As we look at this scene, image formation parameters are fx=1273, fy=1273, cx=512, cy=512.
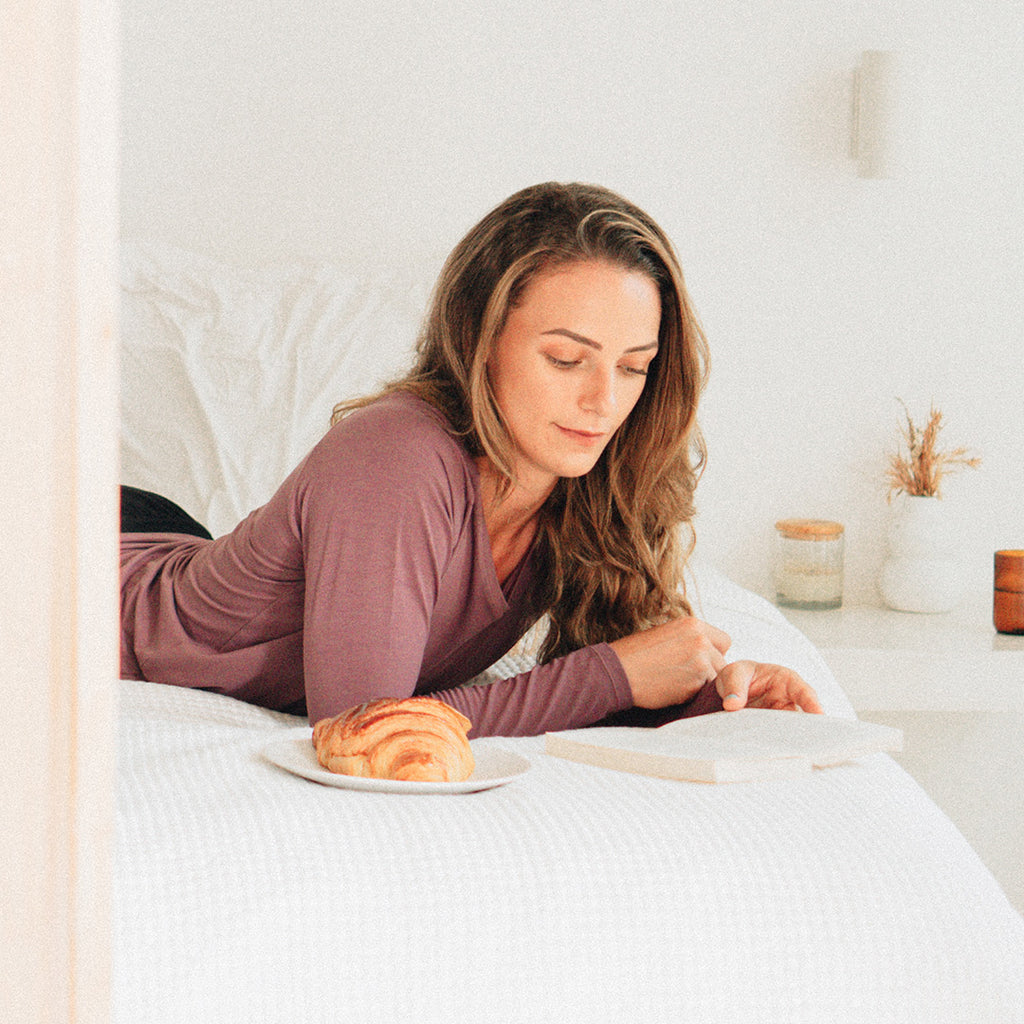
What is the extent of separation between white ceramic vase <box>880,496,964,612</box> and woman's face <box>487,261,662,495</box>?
3.72ft

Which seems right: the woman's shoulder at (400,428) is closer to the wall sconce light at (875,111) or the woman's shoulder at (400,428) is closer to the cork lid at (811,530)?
the cork lid at (811,530)

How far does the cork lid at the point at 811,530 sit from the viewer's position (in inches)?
88.9

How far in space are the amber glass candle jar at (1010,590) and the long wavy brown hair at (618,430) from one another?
85 cm

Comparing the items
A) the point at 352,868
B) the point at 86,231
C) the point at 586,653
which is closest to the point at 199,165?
the point at 586,653

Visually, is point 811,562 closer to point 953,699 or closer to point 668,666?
point 953,699

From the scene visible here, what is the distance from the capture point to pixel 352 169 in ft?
7.67

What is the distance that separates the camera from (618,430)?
146 centimetres

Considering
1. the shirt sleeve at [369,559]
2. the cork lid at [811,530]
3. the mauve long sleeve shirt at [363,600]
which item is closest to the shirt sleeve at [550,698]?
the mauve long sleeve shirt at [363,600]

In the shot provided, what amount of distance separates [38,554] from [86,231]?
104 millimetres

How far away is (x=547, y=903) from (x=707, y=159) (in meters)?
1.87

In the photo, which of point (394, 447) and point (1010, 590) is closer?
point (394, 447)

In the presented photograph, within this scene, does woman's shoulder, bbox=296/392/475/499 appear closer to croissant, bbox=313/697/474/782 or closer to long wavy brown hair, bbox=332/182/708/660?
long wavy brown hair, bbox=332/182/708/660

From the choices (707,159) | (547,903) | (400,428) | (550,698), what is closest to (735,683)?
(550,698)

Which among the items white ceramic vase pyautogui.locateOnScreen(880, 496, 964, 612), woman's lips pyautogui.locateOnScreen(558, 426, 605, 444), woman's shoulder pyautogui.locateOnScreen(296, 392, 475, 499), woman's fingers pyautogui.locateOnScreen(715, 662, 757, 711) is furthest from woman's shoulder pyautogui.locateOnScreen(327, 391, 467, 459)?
white ceramic vase pyautogui.locateOnScreen(880, 496, 964, 612)
